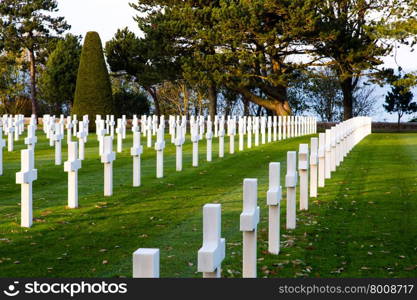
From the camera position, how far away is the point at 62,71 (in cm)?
5847

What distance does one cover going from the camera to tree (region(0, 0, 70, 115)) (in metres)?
62.4

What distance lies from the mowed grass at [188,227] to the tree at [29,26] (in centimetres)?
4588

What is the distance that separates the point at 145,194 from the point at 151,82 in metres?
38.2

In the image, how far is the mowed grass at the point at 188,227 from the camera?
27.6ft

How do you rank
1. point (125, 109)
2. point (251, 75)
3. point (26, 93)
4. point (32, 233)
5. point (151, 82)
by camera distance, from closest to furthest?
point (32, 233) < point (251, 75) < point (151, 82) < point (125, 109) < point (26, 93)

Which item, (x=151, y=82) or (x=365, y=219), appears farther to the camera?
(x=151, y=82)

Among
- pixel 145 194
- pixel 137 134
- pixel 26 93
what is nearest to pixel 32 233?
pixel 145 194

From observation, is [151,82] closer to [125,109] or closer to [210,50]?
[210,50]

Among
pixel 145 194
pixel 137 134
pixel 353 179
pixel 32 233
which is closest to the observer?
pixel 32 233

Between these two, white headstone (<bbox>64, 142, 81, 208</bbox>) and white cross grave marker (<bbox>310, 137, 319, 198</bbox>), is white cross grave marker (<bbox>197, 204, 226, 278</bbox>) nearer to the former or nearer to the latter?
white headstone (<bbox>64, 142, 81, 208</bbox>)

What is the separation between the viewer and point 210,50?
49.1 meters

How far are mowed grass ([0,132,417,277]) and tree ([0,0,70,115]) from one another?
45.9m

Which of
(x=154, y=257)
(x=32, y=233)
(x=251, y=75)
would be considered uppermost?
(x=251, y=75)

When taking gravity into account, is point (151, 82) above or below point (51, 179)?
above
